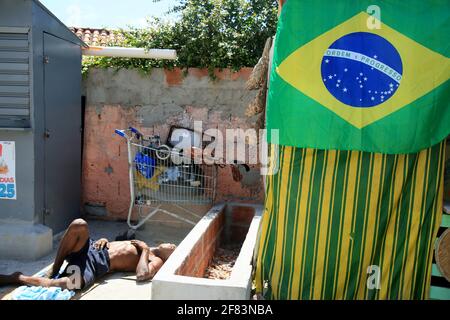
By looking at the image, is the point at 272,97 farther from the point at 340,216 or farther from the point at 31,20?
the point at 31,20

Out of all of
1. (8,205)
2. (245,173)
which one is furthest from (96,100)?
(245,173)

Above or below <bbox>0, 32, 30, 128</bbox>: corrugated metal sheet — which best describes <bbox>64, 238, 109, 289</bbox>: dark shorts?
below

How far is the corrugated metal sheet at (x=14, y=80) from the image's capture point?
14.9 feet

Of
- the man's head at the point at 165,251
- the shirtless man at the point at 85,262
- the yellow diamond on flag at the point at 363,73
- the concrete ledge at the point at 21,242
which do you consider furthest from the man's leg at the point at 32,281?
the yellow diamond on flag at the point at 363,73

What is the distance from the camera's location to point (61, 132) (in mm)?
5160

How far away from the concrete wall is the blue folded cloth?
2288mm

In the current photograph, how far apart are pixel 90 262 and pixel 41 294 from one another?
1.74ft

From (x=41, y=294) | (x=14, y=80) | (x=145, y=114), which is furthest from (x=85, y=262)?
(x=145, y=114)

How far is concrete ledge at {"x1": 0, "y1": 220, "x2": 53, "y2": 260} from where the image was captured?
15.0ft

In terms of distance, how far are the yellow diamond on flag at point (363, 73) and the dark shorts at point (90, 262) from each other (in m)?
2.44

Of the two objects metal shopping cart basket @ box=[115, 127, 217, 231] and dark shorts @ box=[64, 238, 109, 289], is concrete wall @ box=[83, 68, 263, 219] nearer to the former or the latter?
metal shopping cart basket @ box=[115, 127, 217, 231]

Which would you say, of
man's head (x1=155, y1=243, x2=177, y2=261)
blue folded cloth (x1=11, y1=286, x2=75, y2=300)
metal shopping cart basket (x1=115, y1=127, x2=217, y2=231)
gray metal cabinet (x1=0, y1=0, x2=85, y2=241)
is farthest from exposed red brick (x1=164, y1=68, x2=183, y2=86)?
blue folded cloth (x1=11, y1=286, x2=75, y2=300)

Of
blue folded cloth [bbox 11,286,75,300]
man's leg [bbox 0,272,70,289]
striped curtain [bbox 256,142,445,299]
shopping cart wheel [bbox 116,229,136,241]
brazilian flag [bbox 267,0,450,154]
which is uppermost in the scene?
brazilian flag [bbox 267,0,450,154]

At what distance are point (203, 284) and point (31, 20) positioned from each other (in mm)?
3433
